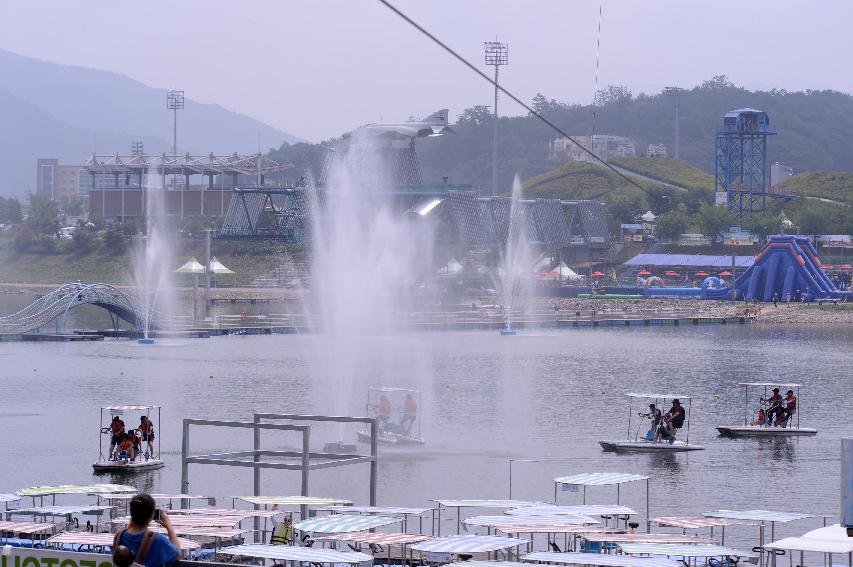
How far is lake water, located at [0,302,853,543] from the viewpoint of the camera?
1395 inches

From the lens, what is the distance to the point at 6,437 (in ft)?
146

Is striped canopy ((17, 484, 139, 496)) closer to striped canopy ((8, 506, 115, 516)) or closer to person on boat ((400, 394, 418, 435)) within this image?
striped canopy ((8, 506, 115, 516))

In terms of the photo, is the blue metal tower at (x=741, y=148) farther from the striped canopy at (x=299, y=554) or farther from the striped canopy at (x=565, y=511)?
the striped canopy at (x=299, y=554)

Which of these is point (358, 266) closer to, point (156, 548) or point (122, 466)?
point (122, 466)

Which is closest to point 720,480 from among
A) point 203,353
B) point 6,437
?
point 6,437

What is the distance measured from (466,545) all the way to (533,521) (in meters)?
3.78

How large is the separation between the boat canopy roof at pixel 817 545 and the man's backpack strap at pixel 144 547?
11.8m

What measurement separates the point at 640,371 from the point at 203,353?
993 inches

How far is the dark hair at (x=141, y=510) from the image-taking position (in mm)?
11695

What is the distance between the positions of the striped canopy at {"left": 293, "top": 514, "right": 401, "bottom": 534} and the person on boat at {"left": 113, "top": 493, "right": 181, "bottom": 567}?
9.31m

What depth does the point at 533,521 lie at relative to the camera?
78.4ft

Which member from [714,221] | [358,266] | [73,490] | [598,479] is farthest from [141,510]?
[714,221]

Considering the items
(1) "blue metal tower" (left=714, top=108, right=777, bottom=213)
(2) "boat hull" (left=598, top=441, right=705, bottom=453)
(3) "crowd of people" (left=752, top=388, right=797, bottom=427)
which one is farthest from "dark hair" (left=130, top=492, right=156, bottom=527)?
(1) "blue metal tower" (left=714, top=108, right=777, bottom=213)

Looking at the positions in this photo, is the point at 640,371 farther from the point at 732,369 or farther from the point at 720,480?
the point at 720,480
